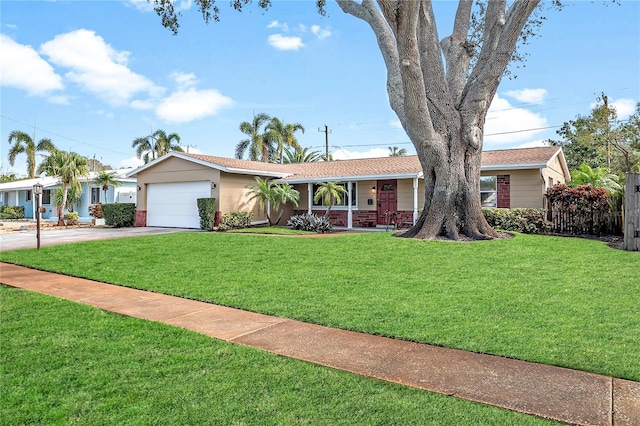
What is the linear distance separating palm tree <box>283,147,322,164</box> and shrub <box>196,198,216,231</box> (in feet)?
60.4

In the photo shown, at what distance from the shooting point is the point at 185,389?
3.04 m

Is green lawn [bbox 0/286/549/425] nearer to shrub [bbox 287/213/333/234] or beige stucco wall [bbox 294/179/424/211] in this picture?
shrub [bbox 287/213/333/234]

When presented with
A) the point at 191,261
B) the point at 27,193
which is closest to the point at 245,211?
the point at 191,261

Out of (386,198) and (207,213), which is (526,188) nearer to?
(386,198)

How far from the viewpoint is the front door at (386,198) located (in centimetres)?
1925

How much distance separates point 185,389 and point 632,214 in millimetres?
11027

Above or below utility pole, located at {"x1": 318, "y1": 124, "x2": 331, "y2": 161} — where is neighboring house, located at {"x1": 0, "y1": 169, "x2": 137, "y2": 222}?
below

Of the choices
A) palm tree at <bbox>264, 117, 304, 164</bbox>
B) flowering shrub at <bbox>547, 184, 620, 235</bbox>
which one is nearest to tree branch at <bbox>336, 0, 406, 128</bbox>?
flowering shrub at <bbox>547, 184, 620, 235</bbox>

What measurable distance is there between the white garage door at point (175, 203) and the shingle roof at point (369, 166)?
4.24 ft

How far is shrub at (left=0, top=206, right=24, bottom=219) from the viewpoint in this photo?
101ft

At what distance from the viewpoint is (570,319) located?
4.72 meters

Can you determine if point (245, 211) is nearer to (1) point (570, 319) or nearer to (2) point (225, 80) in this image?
(2) point (225, 80)

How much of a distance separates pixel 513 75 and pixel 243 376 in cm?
1658

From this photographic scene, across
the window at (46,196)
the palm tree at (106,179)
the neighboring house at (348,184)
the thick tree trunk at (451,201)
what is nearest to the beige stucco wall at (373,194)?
the neighboring house at (348,184)
